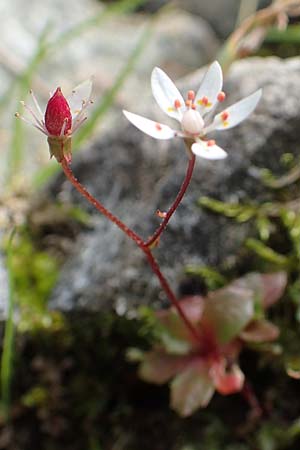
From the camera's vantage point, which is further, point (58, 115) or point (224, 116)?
point (224, 116)

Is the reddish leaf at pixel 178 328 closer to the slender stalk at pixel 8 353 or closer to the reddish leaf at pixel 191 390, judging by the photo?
the reddish leaf at pixel 191 390

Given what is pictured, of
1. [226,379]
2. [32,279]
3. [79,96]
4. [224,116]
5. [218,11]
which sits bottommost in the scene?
[226,379]

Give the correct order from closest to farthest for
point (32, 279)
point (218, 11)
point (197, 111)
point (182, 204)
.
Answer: point (197, 111) < point (182, 204) < point (32, 279) < point (218, 11)

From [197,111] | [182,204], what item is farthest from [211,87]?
[182,204]

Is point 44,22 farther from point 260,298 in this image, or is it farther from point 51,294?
point 260,298

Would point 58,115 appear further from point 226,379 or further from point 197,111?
point 226,379

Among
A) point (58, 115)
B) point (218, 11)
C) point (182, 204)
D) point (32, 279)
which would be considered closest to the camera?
point (58, 115)

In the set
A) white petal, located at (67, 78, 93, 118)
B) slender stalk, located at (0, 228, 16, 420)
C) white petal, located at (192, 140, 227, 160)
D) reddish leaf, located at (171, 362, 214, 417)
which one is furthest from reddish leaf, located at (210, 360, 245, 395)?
white petal, located at (67, 78, 93, 118)
